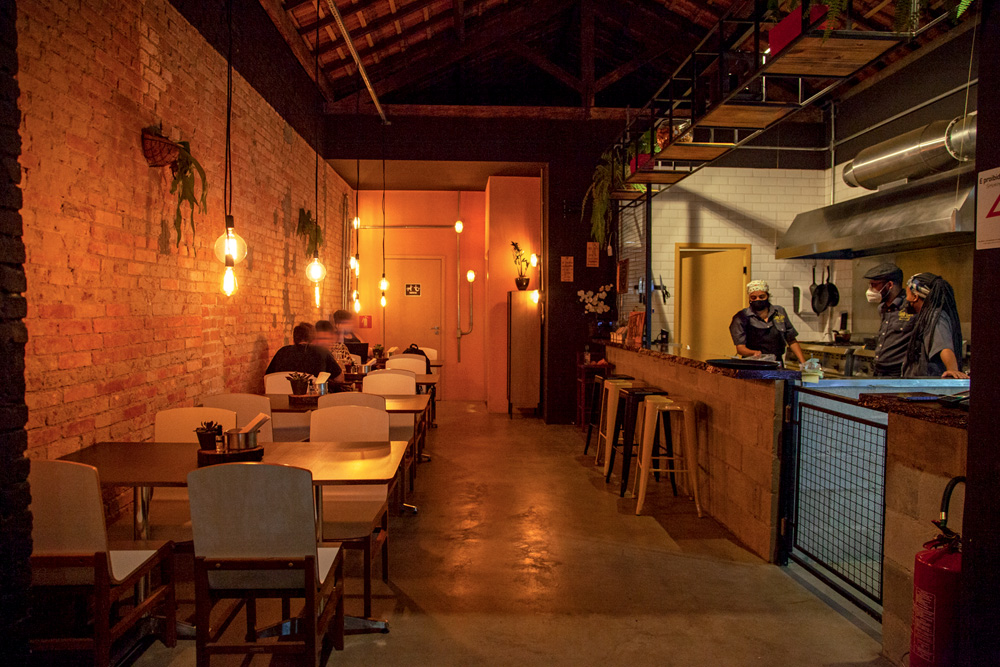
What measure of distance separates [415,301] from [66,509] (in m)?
8.15

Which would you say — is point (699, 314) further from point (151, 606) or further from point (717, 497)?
point (151, 606)

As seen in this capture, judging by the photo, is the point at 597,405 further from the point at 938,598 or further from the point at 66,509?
the point at 66,509

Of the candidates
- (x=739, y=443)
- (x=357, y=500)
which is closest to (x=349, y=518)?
(x=357, y=500)

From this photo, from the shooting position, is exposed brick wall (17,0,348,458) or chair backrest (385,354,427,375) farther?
chair backrest (385,354,427,375)

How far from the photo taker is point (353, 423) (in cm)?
357

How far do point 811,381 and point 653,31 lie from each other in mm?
5874

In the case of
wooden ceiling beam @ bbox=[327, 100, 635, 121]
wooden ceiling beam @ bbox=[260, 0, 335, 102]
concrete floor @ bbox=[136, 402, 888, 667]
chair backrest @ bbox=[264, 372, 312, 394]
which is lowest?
concrete floor @ bbox=[136, 402, 888, 667]

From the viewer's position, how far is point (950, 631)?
2.05 metres

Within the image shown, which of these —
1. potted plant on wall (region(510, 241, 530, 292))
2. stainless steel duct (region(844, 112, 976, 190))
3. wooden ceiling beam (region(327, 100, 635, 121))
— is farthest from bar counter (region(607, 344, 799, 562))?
wooden ceiling beam (region(327, 100, 635, 121))

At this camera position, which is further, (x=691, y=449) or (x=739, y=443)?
(x=691, y=449)

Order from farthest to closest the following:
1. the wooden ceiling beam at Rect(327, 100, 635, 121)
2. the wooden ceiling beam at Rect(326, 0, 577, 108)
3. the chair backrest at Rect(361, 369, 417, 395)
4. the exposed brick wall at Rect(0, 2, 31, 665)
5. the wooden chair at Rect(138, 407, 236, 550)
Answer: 1. the wooden ceiling beam at Rect(327, 100, 635, 121)
2. the wooden ceiling beam at Rect(326, 0, 577, 108)
3. the chair backrest at Rect(361, 369, 417, 395)
4. the wooden chair at Rect(138, 407, 236, 550)
5. the exposed brick wall at Rect(0, 2, 31, 665)

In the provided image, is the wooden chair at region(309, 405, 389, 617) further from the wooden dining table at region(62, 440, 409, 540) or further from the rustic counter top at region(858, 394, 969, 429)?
the rustic counter top at region(858, 394, 969, 429)

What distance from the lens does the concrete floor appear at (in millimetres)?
2611

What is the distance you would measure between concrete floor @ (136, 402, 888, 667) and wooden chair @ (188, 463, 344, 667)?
58 cm
